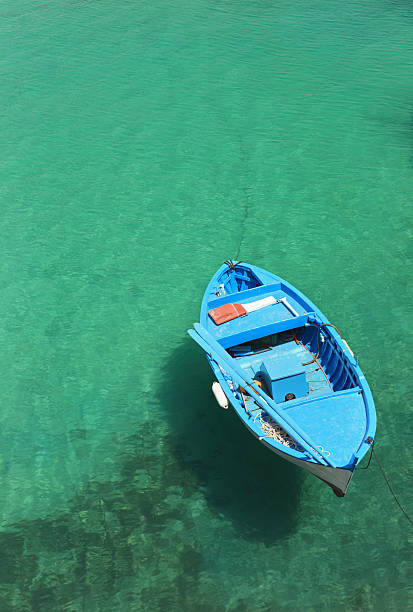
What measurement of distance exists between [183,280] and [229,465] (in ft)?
20.8

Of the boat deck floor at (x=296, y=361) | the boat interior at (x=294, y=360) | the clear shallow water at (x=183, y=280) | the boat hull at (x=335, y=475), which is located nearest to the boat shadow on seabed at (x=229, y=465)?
the clear shallow water at (x=183, y=280)

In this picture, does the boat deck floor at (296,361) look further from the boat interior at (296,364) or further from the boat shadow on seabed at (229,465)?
the boat shadow on seabed at (229,465)

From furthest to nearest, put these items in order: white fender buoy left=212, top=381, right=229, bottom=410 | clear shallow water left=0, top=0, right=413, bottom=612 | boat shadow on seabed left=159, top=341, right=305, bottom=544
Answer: boat shadow on seabed left=159, top=341, right=305, bottom=544, white fender buoy left=212, top=381, right=229, bottom=410, clear shallow water left=0, top=0, right=413, bottom=612

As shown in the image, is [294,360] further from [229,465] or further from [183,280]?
[183,280]

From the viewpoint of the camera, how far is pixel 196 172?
20.6 metres

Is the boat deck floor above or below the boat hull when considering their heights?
below

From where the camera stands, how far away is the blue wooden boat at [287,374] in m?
9.46

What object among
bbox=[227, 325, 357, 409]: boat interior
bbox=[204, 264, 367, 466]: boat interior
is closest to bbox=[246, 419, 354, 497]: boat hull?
bbox=[204, 264, 367, 466]: boat interior

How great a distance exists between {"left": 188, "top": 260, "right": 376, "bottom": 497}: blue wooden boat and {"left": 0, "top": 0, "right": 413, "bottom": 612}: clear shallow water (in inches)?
63.1

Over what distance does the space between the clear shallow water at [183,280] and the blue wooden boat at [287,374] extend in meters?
1.60

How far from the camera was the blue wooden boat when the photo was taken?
9461mm

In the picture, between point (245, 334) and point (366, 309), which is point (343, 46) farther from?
point (245, 334)

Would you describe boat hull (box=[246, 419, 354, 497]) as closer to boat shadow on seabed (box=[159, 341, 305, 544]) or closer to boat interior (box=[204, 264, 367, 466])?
boat interior (box=[204, 264, 367, 466])

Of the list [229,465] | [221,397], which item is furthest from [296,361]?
[229,465]
